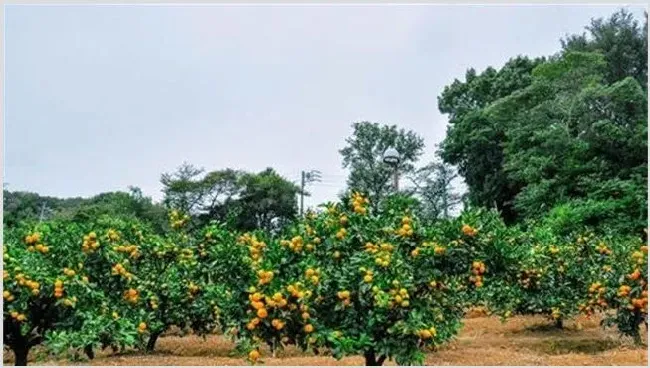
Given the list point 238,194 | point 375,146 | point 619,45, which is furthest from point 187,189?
point 619,45

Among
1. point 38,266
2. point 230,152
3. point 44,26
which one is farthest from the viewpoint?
point 230,152

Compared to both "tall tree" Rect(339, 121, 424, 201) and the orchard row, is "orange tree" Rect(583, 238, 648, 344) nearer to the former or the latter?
the orchard row

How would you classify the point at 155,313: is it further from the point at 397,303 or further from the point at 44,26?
the point at 397,303

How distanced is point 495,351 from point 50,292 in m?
4.90

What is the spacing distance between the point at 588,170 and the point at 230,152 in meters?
14.7

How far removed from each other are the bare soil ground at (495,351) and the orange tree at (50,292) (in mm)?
1642

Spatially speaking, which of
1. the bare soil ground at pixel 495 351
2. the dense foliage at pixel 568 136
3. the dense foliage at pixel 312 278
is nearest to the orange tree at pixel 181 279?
the dense foliage at pixel 312 278

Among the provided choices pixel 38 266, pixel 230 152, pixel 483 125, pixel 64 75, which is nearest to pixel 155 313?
pixel 38 266

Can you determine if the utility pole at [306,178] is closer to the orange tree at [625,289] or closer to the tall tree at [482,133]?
the tall tree at [482,133]

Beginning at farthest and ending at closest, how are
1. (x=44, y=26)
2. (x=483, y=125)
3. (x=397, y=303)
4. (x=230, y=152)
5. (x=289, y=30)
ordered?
(x=230, y=152) → (x=483, y=125) → (x=289, y=30) → (x=44, y=26) → (x=397, y=303)

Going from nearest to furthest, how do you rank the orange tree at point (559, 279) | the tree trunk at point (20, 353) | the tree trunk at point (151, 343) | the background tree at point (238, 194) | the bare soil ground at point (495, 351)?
the tree trunk at point (20, 353), the bare soil ground at point (495, 351), the orange tree at point (559, 279), the tree trunk at point (151, 343), the background tree at point (238, 194)

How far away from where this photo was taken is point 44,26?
5348 millimetres

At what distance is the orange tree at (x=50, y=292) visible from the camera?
4.05 m

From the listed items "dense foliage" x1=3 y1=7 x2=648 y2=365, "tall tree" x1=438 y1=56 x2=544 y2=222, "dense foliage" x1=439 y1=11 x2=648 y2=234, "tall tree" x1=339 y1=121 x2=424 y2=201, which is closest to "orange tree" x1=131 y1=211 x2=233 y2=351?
"dense foliage" x1=3 y1=7 x2=648 y2=365
